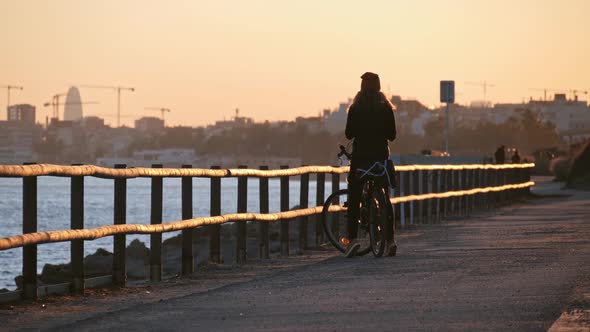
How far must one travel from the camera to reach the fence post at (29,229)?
42.9ft

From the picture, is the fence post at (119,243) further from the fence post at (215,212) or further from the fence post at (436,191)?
the fence post at (436,191)

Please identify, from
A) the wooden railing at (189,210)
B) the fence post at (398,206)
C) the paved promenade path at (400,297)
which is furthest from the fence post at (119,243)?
the fence post at (398,206)

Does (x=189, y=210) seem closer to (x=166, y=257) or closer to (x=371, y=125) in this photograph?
(x=371, y=125)

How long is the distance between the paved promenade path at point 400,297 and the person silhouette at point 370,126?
1042mm

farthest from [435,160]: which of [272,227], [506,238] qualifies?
[506,238]

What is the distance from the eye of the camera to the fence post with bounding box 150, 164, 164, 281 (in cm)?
1569

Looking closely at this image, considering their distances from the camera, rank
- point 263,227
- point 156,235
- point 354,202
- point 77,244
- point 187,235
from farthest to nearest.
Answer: point 263,227 → point 354,202 → point 187,235 → point 156,235 → point 77,244

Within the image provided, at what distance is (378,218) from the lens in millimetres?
17719

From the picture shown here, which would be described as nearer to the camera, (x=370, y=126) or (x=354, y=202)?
(x=370, y=126)

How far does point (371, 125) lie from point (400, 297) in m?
5.08

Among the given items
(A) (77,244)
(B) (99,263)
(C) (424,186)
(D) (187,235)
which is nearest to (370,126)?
(D) (187,235)

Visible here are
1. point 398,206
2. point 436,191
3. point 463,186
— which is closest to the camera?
point 398,206

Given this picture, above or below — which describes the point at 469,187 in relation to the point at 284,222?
above

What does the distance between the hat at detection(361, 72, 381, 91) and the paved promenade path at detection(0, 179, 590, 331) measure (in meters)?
1.84
